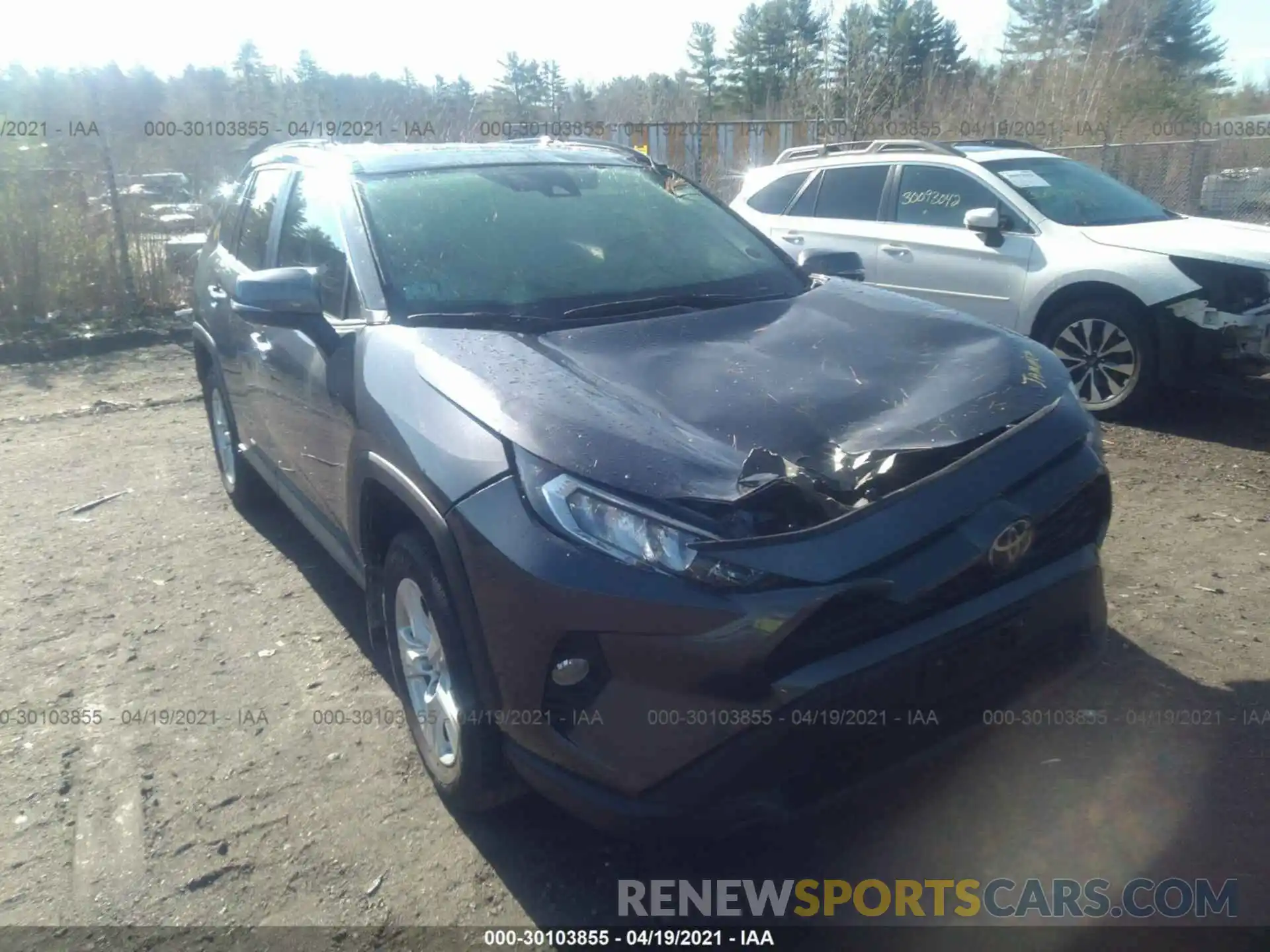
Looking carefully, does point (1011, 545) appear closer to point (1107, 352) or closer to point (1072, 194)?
point (1107, 352)

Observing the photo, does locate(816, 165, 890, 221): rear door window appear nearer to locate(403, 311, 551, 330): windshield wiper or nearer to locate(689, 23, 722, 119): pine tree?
locate(403, 311, 551, 330): windshield wiper

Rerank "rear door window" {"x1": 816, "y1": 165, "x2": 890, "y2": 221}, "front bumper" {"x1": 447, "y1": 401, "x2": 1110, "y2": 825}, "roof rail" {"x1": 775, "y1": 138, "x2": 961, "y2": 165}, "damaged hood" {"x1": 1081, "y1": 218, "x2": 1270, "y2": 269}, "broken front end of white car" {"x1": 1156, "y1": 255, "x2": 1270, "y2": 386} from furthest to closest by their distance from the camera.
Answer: "rear door window" {"x1": 816, "y1": 165, "x2": 890, "y2": 221} < "roof rail" {"x1": 775, "y1": 138, "x2": 961, "y2": 165} < "damaged hood" {"x1": 1081, "y1": 218, "x2": 1270, "y2": 269} < "broken front end of white car" {"x1": 1156, "y1": 255, "x2": 1270, "y2": 386} < "front bumper" {"x1": 447, "y1": 401, "x2": 1110, "y2": 825}

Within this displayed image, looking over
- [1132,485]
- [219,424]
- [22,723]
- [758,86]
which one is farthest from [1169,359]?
[758,86]

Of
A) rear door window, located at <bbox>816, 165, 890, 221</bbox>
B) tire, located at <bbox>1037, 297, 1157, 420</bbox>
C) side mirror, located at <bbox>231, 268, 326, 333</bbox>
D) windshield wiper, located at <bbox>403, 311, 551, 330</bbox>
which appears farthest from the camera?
rear door window, located at <bbox>816, 165, 890, 221</bbox>

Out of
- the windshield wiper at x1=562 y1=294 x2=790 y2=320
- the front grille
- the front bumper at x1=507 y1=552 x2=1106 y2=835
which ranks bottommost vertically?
the front bumper at x1=507 y1=552 x2=1106 y2=835

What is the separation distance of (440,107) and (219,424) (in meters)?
10.7

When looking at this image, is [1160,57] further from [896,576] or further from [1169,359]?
[896,576]

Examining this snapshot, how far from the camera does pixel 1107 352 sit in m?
6.30

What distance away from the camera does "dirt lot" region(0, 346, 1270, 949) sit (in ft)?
8.57

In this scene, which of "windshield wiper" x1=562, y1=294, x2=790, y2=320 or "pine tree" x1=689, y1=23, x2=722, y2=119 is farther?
"pine tree" x1=689, y1=23, x2=722, y2=119

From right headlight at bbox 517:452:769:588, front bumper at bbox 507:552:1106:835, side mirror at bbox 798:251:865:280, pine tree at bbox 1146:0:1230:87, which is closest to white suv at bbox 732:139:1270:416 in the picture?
side mirror at bbox 798:251:865:280

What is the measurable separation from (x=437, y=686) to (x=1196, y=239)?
224 inches

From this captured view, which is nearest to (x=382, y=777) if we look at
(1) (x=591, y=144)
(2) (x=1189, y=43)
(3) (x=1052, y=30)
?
(1) (x=591, y=144)

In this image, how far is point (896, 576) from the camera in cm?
→ 219
